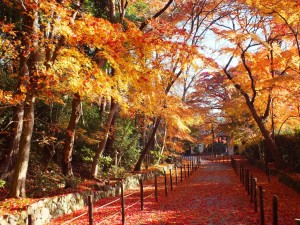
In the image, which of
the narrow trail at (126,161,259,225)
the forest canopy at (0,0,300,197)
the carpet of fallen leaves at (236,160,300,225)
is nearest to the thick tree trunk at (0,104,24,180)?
the forest canopy at (0,0,300,197)

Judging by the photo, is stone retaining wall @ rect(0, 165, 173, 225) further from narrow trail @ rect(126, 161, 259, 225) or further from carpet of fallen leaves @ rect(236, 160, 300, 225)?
carpet of fallen leaves @ rect(236, 160, 300, 225)

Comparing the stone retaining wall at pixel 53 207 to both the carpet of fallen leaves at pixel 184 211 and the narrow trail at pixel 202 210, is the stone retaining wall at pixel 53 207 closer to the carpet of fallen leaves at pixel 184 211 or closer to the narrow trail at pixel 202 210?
the carpet of fallen leaves at pixel 184 211

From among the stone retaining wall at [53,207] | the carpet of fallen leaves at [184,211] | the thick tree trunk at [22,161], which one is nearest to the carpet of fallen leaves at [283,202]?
the carpet of fallen leaves at [184,211]

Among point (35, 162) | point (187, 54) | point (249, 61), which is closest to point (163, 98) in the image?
point (187, 54)

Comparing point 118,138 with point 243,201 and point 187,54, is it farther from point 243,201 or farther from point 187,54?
point 243,201

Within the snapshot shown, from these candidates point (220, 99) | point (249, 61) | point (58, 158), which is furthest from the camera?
point (220, 99)

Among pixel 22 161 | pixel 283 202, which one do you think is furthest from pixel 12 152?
pixel 283 202

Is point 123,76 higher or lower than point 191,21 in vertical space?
lower

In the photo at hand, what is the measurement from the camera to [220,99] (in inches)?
1682

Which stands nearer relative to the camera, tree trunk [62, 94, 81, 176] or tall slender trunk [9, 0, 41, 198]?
tall slender trunk [9, 0, 41, 198]

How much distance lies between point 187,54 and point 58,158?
29.4 ft

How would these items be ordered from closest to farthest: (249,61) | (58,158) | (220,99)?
(58,158) → (249,61) → (220,99)

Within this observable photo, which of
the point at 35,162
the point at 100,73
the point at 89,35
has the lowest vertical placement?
the point at 35,162

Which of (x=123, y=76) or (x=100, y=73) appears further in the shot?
(x=123, y=76)
